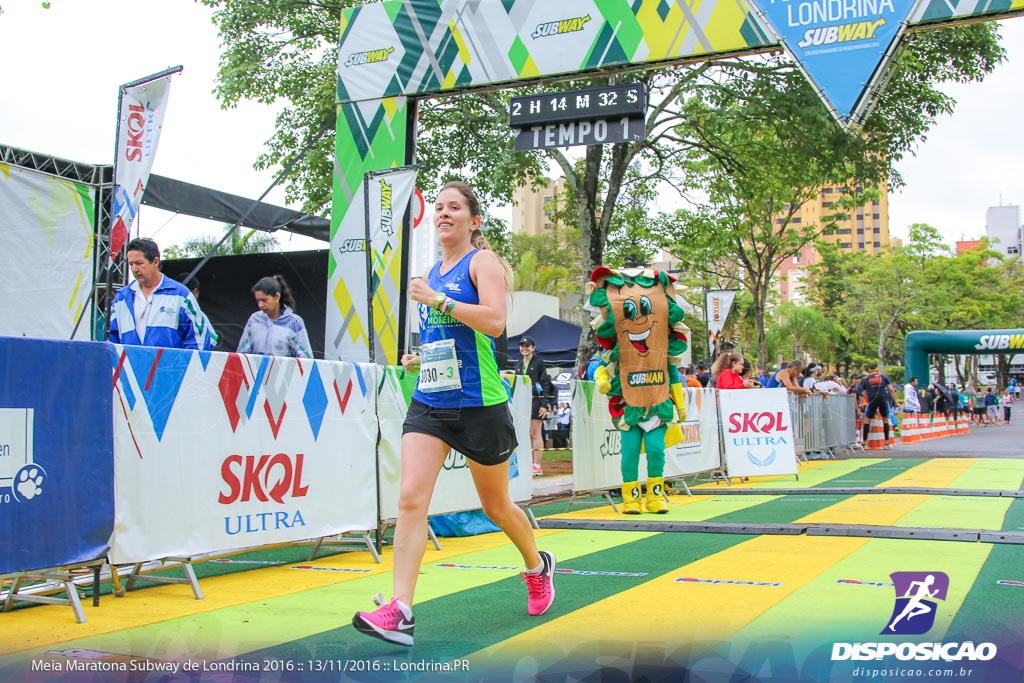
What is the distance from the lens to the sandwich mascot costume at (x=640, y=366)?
8789 mm

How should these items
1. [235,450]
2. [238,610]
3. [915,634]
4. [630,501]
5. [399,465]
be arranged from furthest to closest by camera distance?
1. [630,501]
2. [399,465]
3. [235,450]
4. [238,610]
5. [915,634]

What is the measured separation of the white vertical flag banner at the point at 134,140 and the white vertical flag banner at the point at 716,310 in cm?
1841

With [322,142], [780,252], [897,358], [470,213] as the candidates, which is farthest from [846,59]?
[897,358]

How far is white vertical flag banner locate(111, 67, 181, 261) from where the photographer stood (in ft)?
27.4

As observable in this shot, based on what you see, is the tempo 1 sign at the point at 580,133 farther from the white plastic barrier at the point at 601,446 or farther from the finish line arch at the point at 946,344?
the finish line arch at the point at 946,344

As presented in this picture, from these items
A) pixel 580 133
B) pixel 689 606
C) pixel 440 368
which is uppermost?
pixel 580 133

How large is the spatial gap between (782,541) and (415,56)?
7.97 m

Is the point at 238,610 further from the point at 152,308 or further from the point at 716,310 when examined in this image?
the point at 716,310

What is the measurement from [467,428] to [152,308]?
359cm

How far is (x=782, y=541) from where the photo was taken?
6.77 m

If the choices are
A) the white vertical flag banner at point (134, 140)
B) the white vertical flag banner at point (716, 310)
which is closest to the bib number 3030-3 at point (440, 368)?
the white vertical flag banner at point (134, 140)

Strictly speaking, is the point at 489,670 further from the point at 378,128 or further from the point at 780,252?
the point at 780,252

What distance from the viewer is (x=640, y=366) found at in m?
8.94

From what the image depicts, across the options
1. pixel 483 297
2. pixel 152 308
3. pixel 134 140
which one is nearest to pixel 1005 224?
pixel 134 140
